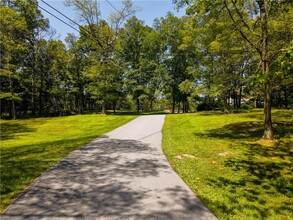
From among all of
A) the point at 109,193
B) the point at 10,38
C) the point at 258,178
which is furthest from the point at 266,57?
the point at 10,38

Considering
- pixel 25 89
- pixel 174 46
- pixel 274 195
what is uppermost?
pixel 174 46

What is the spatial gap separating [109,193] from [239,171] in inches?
172

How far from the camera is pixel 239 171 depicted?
311 inches

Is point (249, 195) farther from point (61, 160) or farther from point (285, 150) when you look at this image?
point (61, 160)

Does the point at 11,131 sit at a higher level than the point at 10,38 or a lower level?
lower

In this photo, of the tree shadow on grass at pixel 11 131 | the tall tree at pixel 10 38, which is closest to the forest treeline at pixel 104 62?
the tall tree at pixel 10 38

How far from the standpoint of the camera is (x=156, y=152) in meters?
10.1

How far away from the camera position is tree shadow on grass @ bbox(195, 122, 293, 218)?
5.26 metres

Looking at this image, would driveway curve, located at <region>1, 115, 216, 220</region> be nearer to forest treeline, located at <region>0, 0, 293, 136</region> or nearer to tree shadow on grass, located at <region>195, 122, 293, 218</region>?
tree shadow on grass, located at <region>195, 122, 293, 218</region>

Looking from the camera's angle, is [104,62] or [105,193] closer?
[105,193]

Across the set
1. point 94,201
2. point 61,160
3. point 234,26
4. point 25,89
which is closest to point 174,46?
point 25,89

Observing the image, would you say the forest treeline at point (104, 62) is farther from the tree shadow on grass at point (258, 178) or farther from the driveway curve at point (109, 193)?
the driveway curve at point (109, 193)

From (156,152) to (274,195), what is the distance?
16.1ft

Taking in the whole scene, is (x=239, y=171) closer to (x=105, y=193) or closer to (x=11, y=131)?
(x=105, y=193)
